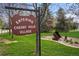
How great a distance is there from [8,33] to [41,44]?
1.02 ft

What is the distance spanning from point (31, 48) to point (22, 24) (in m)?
0.23

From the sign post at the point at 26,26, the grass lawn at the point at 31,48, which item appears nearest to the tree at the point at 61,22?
the grass lawn at the point at 31,48

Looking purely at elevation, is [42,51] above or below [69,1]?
below

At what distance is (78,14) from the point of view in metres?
2.41

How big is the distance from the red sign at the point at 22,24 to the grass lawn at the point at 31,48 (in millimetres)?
52

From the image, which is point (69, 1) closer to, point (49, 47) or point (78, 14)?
point (78, 14)

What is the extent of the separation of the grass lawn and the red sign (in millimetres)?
52

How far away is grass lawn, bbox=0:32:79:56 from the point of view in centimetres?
242

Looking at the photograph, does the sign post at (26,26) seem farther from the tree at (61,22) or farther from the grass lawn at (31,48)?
the tree at (61,22)

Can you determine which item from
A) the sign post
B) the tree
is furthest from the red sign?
the tree

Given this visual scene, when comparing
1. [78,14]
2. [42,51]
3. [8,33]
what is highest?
[78,14]

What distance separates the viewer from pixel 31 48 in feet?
8.00

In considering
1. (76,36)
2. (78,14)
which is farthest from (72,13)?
(76,36)

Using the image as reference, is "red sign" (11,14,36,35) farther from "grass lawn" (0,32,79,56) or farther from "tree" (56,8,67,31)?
"tree" (56,8,67,31)
